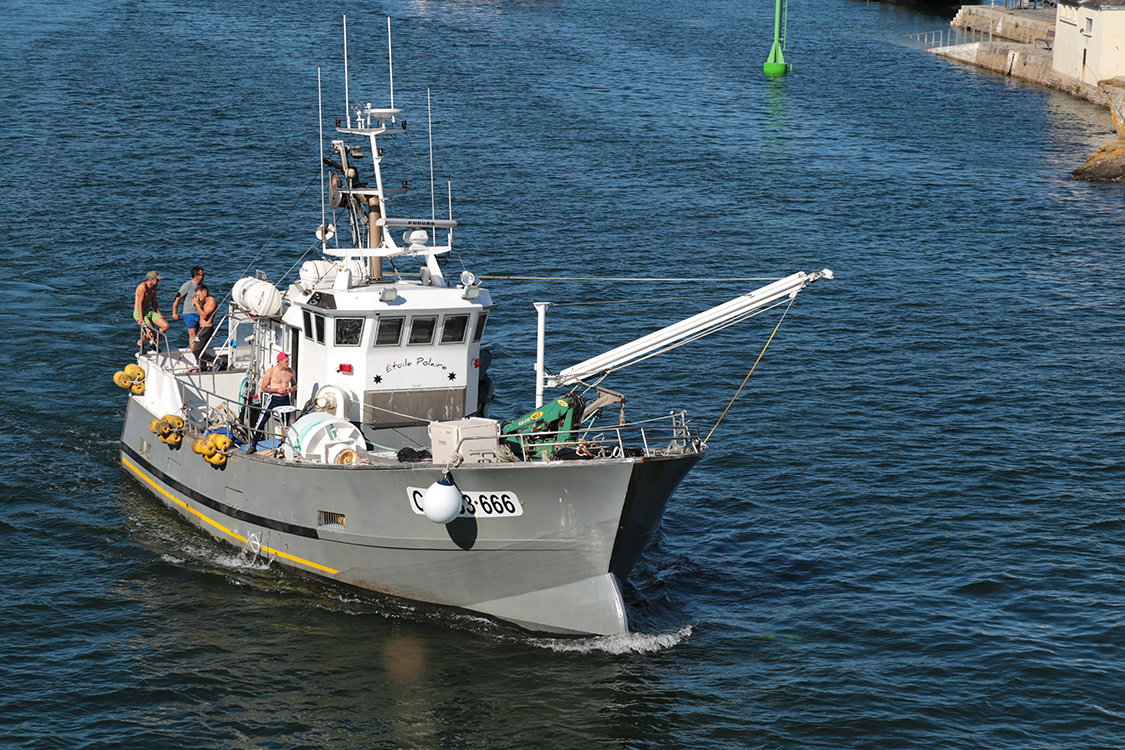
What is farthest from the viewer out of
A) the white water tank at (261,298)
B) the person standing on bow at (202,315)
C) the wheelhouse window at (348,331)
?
the person standing on bow at (202,315)

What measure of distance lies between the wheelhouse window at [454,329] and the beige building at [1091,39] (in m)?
65.2

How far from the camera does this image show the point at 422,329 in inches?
933

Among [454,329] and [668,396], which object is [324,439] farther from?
[668,396]

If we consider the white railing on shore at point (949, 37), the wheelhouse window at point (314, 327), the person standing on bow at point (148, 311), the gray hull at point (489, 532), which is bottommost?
the gray hull at point (489, 532)

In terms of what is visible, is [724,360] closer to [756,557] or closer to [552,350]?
[552,350]

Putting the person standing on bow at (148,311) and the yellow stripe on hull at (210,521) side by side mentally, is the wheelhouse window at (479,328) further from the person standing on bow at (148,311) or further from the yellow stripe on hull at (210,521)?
the person standing on bow at (148,311)

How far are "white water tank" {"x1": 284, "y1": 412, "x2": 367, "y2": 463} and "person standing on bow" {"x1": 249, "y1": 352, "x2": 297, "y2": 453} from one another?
70.3 inches

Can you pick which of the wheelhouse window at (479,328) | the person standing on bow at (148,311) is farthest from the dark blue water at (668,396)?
the wheelhouse window at (479,328)

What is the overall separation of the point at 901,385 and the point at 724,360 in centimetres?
524

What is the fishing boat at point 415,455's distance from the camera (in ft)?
70.0

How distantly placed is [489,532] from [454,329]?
4219mm

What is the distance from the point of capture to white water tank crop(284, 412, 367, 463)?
22.7 metres

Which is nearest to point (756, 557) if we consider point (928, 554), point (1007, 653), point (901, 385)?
point (928, 554)

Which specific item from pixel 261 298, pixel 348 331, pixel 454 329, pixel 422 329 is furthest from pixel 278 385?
pixel 454 329
